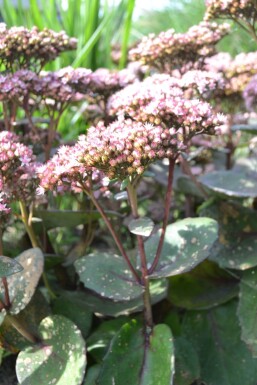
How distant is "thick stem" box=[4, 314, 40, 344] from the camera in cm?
130

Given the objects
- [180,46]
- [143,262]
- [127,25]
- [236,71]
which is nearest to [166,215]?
[143,262]

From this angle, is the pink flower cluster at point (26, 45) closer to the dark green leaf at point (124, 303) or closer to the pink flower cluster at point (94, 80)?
the pink flower cluster at point (94, 80)

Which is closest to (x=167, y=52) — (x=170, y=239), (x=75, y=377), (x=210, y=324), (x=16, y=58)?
(x=16, y=58)

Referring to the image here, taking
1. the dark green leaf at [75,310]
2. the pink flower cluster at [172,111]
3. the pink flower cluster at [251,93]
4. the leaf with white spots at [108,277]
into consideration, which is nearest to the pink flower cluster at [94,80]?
the pink flower cluster at [172,111]

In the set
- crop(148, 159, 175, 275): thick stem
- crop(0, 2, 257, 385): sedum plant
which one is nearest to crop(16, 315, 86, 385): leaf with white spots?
crop(0, 2, 257, 385): sedum plant

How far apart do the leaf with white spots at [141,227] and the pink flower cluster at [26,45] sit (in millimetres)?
597

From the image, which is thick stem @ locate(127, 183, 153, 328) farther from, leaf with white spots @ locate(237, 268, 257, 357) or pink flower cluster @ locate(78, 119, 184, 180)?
leaf with white spots @ locate(237, 268, 257, 357)

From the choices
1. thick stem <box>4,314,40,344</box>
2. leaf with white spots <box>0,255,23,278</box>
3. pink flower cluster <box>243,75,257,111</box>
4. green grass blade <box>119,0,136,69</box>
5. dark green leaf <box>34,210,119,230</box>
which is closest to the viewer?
leaf with white spots <box>0,255,23,278</box>

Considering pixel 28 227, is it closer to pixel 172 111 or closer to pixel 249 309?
pixel 172 111

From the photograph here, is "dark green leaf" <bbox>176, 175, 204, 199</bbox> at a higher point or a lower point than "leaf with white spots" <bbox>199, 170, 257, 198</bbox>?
lower

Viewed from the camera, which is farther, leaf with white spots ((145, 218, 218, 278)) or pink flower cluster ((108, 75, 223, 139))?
leaf with white spots ((145, 218, 218, 278))

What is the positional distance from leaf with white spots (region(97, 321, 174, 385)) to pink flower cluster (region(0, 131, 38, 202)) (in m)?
0.41

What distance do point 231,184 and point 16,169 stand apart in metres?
0.65

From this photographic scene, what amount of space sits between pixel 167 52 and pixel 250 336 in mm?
832
